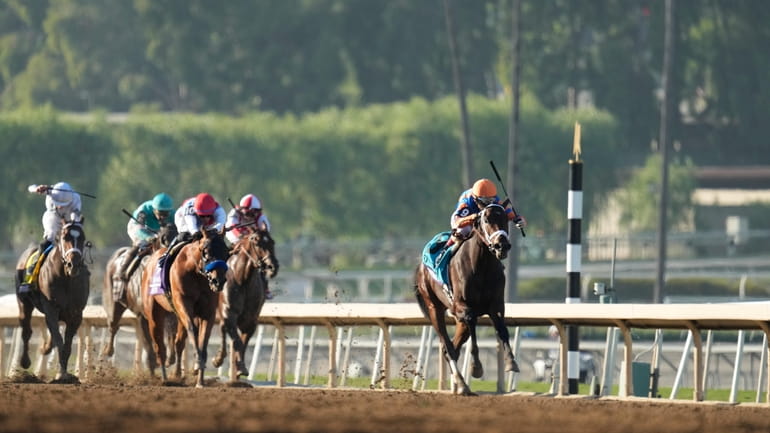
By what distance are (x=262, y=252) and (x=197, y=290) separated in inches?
31.4

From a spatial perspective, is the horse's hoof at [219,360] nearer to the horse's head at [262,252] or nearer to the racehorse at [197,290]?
the racehorse at [197,290]

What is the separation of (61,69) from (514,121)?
3451 cm

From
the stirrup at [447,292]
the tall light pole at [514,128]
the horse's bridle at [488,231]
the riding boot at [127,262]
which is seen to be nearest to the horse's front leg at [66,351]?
the riding boot at [127,262]

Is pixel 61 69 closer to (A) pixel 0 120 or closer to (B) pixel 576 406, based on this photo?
(A) pixel 0 120

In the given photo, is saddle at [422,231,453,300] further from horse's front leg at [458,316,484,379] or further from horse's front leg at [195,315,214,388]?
horse's front leg at [195,315,214,388]

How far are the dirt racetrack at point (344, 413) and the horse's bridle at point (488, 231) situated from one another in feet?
3.34

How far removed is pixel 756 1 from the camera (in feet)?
186

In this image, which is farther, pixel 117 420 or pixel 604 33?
pixel 604 33

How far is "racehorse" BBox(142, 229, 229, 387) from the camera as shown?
1439 centimetres

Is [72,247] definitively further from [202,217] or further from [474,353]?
[474,353]

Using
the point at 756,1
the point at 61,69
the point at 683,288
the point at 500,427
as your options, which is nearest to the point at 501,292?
the point at 500,427

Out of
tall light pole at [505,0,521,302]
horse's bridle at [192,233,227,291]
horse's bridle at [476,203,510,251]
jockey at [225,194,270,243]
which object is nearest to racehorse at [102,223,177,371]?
jockey at [225,194,270,243]

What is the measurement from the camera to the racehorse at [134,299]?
16266 millimetres

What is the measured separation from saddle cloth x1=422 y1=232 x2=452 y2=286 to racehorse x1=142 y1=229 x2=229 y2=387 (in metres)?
1.47
